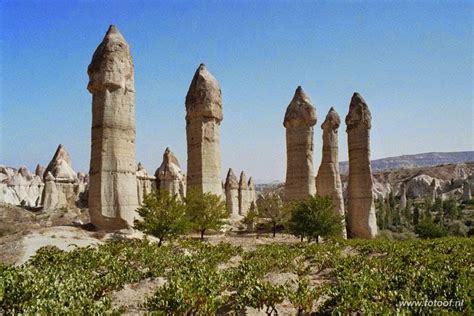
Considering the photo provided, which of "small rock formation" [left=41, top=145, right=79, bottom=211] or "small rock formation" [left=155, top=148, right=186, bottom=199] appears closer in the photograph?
"small rock formation" [left=41, top=145, right=79, bottom=211]

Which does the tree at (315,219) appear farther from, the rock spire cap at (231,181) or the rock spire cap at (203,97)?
the rock spire cap at (231,181)

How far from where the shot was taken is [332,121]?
2886 centimetres

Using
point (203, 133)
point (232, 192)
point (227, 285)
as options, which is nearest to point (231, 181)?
point (232, 192)

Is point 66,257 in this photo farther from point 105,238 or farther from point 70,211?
point 70,211

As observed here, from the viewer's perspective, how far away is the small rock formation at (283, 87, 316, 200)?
26.1 meters

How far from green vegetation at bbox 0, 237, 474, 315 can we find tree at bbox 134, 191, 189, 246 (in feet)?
10.5

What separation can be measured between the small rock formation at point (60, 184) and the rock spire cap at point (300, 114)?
Answer: 65.7 ft

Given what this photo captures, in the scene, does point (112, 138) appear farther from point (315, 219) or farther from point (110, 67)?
point (315, 219)

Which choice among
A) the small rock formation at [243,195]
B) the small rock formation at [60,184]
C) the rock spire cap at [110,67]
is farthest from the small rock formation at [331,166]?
the small rock formation at [60,184]

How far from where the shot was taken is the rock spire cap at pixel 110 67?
65.0 ft

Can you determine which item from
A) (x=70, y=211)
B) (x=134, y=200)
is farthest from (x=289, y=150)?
(x=70, y=211)

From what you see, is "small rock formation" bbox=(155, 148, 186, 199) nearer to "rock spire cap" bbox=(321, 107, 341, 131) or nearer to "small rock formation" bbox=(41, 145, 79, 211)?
"small rock formation" bbox=(41, 145, 79, 211)

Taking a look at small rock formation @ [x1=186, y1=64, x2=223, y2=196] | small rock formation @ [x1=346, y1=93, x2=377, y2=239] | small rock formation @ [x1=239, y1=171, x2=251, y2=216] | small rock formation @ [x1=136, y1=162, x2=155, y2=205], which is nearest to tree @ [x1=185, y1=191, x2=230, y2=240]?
small rock formation @ [x1=186, y1=64, x2=223, y2=196]

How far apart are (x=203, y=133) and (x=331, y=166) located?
9.95 metres
